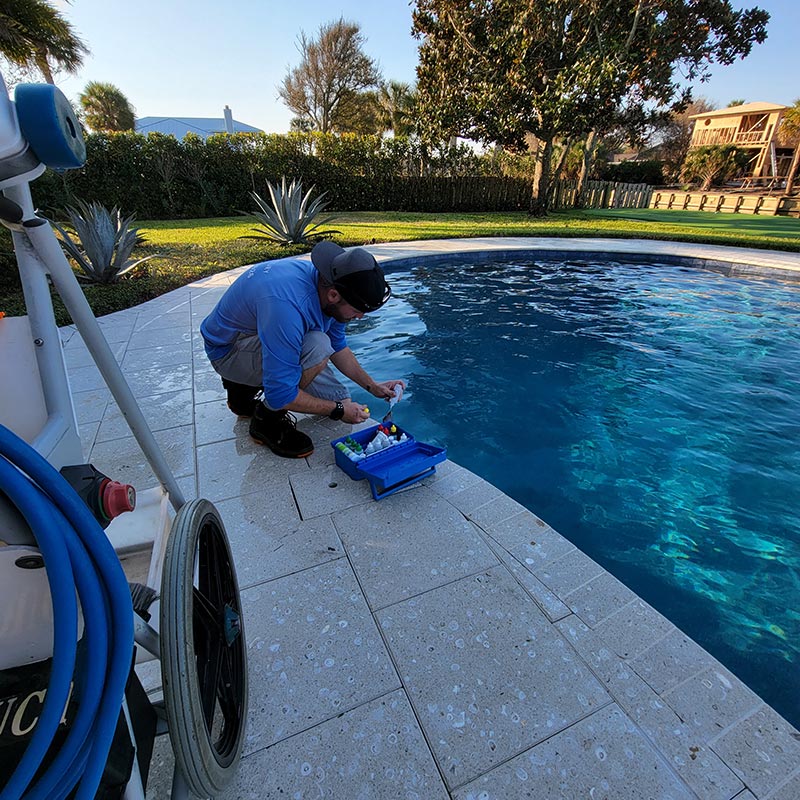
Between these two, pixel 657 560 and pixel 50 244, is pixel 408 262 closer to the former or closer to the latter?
Result: pixel 657 560

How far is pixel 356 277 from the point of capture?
225cm

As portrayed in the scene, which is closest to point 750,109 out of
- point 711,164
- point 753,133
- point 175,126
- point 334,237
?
point 753,133

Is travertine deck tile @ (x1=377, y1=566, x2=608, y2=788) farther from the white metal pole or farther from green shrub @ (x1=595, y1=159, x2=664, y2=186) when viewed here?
green shrub @ (x1=595, y1=159, x2=664, y2=186)

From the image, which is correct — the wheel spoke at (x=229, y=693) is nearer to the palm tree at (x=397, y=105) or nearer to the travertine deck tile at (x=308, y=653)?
the travertine deck tile at (x=308, y=653)

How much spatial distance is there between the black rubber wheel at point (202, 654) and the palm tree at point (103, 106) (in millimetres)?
39541

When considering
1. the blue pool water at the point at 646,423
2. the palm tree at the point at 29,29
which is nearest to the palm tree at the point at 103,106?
the palm tree at the point at 29,29

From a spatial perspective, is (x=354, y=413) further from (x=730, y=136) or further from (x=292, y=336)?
(x=730, y=136)

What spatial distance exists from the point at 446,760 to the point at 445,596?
589mm

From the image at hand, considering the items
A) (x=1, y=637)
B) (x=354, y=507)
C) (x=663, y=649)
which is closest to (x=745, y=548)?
(x=663, y=649)

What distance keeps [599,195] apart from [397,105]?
16.4m

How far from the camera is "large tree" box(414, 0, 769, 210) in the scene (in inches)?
548

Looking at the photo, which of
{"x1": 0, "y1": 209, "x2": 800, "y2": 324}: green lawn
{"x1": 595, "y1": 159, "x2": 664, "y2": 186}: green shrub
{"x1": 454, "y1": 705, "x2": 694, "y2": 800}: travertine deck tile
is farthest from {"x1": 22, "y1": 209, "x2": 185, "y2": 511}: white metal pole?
{"x1": 595, "y1": 159, "x2": 664, "y2": 186}: green shrub

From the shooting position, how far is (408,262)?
350 inches

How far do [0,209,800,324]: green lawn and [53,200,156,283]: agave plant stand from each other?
25 centimetres
